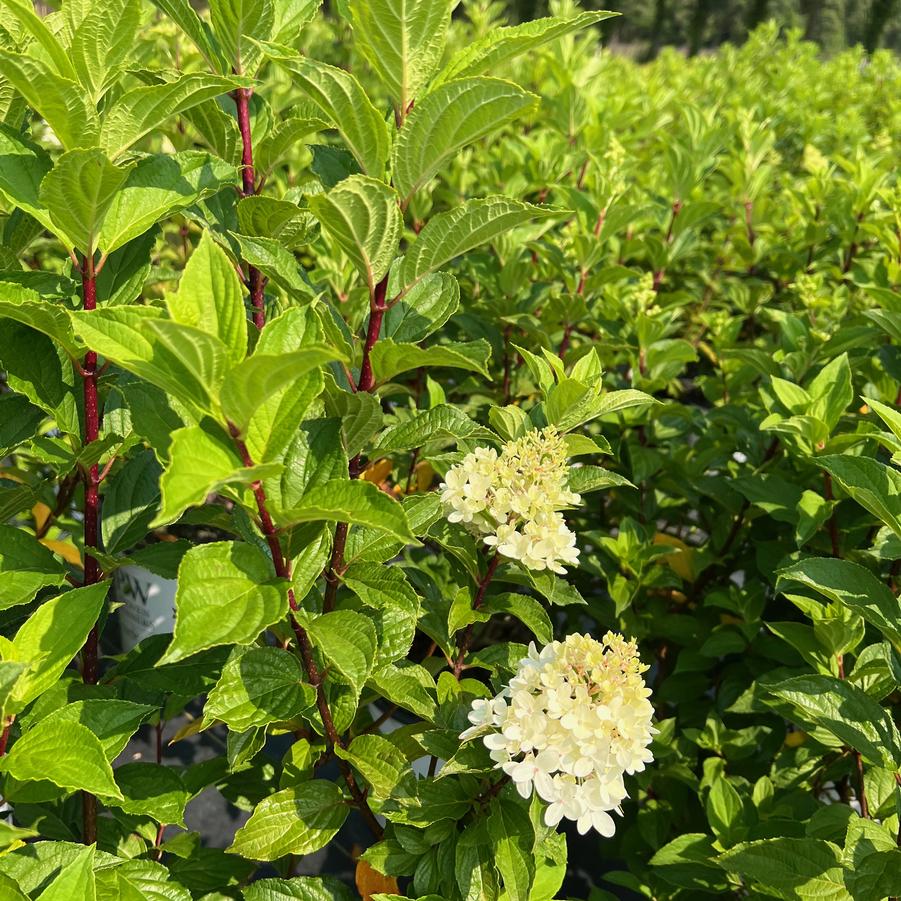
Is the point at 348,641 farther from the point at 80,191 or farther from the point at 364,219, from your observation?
the point at 80,191

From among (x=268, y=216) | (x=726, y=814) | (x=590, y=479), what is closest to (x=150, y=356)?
(x=268, y=216)

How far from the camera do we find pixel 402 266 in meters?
1.12

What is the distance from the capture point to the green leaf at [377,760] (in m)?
1.18

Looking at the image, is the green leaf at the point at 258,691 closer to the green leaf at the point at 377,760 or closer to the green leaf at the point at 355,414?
the green leaf at the point at 377,760

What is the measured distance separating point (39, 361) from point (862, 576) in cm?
139

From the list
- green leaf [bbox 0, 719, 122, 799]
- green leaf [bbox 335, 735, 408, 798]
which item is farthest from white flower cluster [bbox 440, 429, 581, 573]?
green leaf [bbox 0, 719, 122, 799]

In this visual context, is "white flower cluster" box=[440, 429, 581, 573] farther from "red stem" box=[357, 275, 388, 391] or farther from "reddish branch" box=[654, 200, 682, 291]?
"reddish branch" box=[654, 200, 682, 291]

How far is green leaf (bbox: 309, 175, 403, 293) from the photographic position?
91 cm

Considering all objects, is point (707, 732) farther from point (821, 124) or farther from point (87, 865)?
point (821, 124)

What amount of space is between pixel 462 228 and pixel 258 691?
696 millimetres

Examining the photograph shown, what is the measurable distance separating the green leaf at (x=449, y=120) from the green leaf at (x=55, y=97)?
41 centimetres

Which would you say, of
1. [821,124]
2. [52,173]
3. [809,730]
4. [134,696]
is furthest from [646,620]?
[821,124]

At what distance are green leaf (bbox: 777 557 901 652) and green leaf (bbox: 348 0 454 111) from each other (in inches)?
37.5

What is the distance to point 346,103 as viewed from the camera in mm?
975
